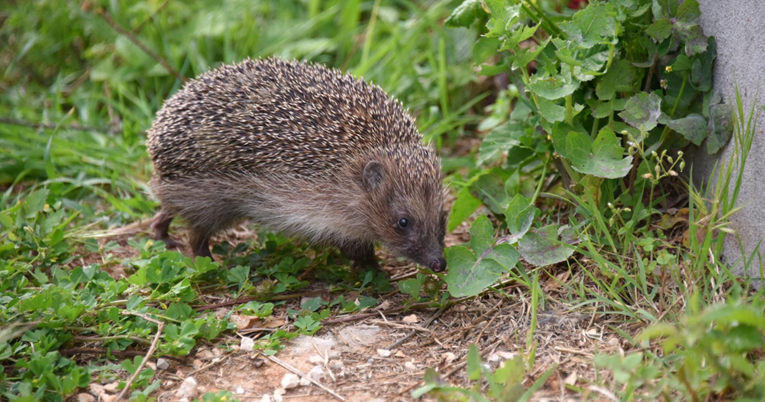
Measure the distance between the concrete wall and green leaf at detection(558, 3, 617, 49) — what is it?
0.55 m

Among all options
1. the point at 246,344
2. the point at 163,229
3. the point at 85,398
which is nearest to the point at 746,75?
the point at 246,344

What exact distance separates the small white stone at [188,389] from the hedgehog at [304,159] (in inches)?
65.6

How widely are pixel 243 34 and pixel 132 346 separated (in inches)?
186

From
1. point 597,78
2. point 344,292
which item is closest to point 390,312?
point 344,292

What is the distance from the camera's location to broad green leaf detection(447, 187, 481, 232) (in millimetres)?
4965

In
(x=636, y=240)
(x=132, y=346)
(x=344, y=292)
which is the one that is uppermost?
(x=636, y=240)

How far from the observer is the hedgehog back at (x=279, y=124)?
477cm

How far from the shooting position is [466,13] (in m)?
4.62

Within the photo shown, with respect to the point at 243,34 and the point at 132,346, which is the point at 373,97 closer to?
the point at 132,346

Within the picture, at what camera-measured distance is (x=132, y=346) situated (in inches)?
146

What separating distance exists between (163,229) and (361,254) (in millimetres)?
1730

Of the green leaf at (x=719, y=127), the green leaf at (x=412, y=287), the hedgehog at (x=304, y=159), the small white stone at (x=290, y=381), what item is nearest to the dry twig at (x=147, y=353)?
the small white stone at (x=290, y=381)

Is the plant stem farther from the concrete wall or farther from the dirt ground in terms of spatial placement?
the dirt ground

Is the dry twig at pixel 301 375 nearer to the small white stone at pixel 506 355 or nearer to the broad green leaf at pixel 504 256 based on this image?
the small white stone at pixel 506 355
